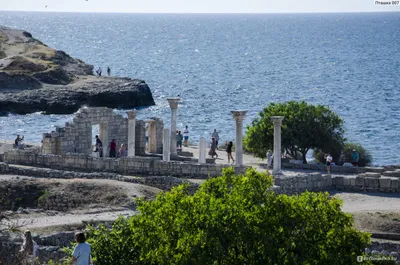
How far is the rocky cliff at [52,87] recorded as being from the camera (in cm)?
8775

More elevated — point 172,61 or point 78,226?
point 172,61

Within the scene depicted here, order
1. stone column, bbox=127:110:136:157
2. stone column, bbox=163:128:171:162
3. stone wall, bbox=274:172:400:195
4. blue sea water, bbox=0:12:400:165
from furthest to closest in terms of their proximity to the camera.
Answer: blue sea water, bbox=0:12:400:165
stone column, bbox=127:110:136:157
stone column, bbox=163:128:171:162
stone wall, bbox=274:172:400:195

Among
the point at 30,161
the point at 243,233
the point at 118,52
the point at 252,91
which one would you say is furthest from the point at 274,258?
the point at 118,52

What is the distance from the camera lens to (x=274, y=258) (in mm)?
22562

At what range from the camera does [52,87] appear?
3612 inches

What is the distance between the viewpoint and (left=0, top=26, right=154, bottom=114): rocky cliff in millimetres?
87750

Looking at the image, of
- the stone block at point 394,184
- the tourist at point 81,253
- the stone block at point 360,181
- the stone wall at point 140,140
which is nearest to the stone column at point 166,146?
the stone wall at point 140,140

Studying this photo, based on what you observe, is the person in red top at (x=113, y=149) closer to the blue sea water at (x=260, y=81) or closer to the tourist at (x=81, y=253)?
the tourist at (x=81, y=253)

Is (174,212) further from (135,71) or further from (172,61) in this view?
(172,61)

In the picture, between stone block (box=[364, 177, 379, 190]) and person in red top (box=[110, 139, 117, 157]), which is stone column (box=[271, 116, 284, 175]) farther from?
person in red top (box=[110, 139, 117, 157])

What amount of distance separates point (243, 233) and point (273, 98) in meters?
82.5

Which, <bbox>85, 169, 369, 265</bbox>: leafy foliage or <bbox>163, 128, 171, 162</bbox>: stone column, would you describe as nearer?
<bbox>85, 169, 369, 265</bbox>: leafy foliage

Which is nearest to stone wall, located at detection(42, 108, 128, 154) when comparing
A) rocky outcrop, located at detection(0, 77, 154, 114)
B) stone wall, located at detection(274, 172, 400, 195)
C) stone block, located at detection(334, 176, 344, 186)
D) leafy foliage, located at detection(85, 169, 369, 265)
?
stone wall, located at detection(274, 172, 400, 195)

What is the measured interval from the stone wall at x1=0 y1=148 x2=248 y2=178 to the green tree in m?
5.80
